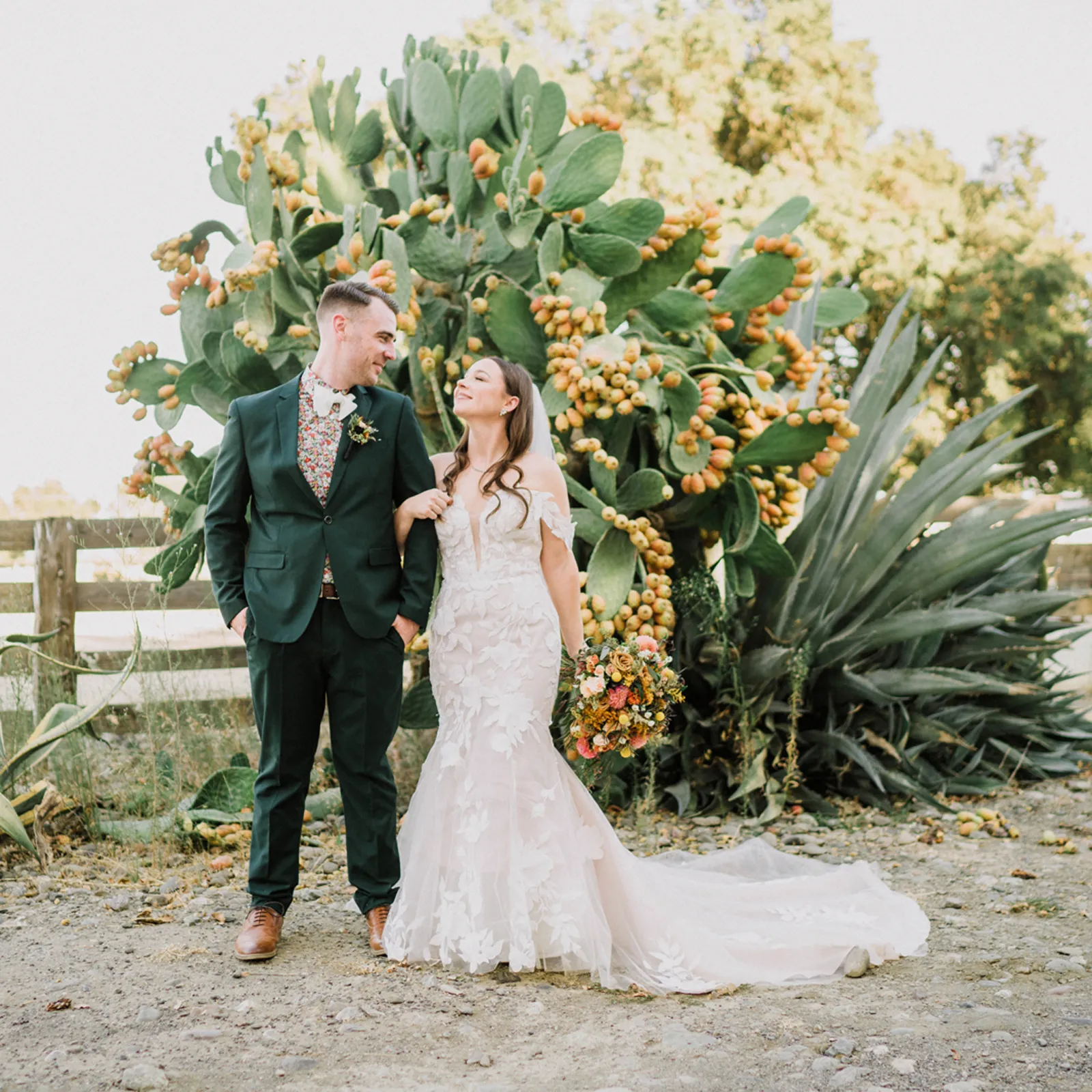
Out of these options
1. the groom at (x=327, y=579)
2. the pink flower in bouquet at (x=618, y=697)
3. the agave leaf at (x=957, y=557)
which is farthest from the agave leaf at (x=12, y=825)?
the agave leaf at (x=957, y=557)

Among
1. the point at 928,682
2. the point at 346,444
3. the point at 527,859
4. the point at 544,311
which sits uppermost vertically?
the point at 544,311

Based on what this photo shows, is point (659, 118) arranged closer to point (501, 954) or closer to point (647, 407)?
point (647, 407)

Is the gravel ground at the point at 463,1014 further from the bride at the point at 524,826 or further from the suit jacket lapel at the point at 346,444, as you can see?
the suit jacket lapel at the point at 346,444

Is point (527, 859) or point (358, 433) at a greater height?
point (358, 433)

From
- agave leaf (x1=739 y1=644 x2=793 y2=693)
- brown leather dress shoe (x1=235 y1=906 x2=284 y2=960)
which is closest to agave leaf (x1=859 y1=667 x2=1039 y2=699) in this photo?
agave leaf (x1=739 y1=644 x2=793 y2=693)

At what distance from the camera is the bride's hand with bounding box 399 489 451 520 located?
3.05m

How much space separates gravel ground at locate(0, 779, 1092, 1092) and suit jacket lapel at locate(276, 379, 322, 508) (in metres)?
1.23

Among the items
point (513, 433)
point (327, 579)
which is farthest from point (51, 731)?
point (513, 433)

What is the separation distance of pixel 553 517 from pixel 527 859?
2.97 ft

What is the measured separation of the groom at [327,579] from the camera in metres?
2.95

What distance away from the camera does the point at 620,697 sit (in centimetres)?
303

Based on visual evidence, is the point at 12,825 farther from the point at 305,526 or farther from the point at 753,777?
the point at 753,777

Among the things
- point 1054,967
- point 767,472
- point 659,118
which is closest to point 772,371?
point 767,472

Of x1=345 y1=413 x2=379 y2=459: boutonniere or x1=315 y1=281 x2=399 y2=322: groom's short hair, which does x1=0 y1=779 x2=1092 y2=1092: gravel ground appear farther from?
x1=315 y1=281 x2=399 y2=322: groom's short hair
